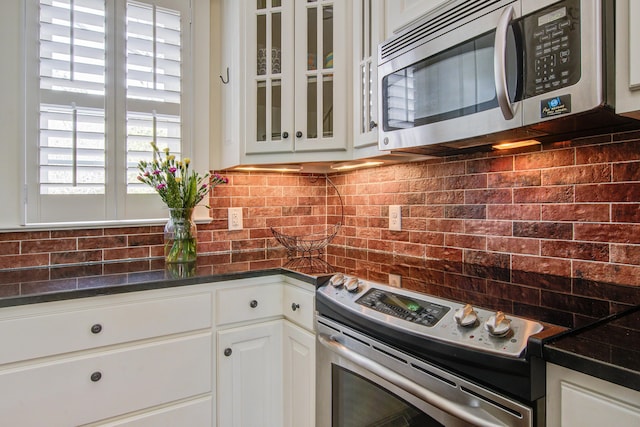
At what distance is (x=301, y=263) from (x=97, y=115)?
124 cm

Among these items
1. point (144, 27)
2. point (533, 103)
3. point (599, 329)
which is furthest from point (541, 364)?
point (144, 27)

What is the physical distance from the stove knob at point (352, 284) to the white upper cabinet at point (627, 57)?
892 millimetres

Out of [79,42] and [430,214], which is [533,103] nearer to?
[430,214]

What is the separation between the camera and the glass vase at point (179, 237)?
1.86 meters

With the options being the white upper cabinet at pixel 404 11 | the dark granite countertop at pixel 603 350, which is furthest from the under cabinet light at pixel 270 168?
the dark granite countertop at pixel 603 350

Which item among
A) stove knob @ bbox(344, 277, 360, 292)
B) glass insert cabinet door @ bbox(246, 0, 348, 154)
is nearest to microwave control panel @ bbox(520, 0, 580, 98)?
stove knob @ bbox(344, 277, 360, 292)

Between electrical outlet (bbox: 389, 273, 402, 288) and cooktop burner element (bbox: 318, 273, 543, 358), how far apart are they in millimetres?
29

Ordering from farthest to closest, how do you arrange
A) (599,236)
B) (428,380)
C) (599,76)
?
(599,236) → (428,380) → (599,76)

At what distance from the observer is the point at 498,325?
0.88 m

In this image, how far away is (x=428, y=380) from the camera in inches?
39.7

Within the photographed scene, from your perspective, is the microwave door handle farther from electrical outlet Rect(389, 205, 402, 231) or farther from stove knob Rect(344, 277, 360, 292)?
electrical outlet Rect(389, 205, 402, 231)

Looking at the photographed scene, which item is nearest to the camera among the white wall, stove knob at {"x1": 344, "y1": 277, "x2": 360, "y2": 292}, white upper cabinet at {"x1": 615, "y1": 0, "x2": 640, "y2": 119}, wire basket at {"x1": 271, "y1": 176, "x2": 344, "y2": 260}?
white upper cabinet at {"x1": 615, "y1": 0, "x2": 640, "y2": 119}

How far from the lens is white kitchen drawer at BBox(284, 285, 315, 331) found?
1569 mm

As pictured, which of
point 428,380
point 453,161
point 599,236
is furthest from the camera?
point 453,161
